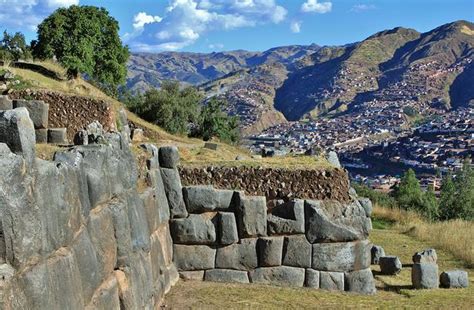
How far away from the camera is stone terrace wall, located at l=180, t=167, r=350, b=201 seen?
13898 millimetres

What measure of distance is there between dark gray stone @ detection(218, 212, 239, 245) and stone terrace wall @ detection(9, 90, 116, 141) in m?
5.65

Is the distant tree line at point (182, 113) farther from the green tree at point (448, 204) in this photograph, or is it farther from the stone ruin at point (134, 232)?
the stone ruin at point (134, 232)

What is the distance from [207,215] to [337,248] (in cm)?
316

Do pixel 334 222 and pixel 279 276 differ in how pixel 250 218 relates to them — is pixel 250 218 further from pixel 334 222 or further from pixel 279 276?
pixel 334 222

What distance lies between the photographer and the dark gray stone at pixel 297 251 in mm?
13422

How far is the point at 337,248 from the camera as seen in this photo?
1352 centimetres

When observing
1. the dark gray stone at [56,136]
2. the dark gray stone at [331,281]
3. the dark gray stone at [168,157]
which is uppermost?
the dark gray stone at [56,136]

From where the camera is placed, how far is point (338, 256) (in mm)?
13523

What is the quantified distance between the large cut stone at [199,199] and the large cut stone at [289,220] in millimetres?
1404

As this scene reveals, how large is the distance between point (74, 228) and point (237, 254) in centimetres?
657

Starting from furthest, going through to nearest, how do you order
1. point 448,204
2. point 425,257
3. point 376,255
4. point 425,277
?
point 448,204 < point 376,255 < point 425,257 < point 425,277

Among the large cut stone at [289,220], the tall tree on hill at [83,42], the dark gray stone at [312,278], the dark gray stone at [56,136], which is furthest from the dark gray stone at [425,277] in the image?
the tall tree on hill at [83,42]

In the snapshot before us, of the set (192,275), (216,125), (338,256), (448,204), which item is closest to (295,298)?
(338,256)

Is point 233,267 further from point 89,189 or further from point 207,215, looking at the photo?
point 89,189
